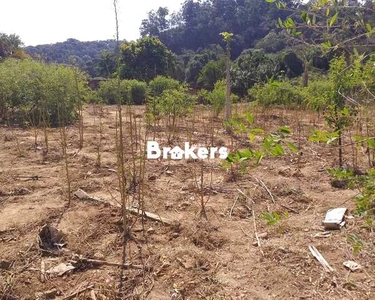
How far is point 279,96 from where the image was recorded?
11.1 metres

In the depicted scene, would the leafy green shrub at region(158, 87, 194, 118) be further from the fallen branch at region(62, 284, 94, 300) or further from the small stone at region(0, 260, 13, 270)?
the fallen branch at region(62, 284, 94, 300)

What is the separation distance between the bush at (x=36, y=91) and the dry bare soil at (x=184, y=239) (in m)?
4.28

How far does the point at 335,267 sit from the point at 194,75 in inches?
919

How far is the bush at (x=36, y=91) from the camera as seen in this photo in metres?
8.87

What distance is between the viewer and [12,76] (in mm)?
Answer: 9141

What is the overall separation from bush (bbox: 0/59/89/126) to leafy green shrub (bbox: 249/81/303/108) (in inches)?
200

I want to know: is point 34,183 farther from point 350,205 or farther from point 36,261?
point 350,205

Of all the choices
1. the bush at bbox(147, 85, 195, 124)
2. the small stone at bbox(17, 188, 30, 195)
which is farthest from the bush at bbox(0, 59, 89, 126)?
the small stone at bbox(17, 188, 30, 195)


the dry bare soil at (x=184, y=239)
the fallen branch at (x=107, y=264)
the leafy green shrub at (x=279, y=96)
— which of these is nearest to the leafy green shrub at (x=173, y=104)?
the dry bare soil at (x=184, y=239)

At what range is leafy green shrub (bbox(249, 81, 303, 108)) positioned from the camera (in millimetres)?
10430

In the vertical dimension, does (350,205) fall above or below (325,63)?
below

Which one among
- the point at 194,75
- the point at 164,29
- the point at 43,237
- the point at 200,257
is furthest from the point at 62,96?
the point at 164,29

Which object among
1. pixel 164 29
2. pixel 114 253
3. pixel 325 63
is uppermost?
pixel 164 29

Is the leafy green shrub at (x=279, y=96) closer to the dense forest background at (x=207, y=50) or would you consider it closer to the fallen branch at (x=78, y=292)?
the dense forest background at (x=207, y=50)
